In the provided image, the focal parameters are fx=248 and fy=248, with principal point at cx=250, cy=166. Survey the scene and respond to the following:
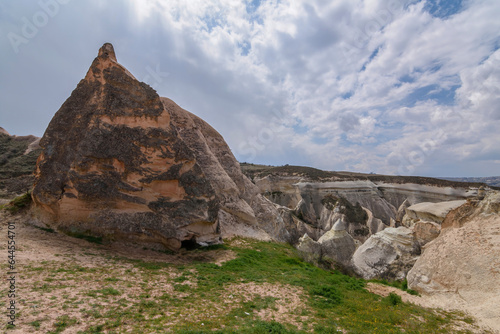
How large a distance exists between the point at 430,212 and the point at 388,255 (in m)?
7.42

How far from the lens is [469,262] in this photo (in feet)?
30.7

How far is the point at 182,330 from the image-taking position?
18.0ft

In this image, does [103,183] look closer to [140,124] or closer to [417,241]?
[140,124]

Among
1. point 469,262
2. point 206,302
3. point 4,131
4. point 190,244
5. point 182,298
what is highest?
point 4,131

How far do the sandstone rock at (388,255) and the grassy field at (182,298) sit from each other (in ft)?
9.97

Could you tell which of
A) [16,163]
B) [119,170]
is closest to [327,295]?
[119,170]

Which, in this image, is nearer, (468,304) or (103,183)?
(468,304)

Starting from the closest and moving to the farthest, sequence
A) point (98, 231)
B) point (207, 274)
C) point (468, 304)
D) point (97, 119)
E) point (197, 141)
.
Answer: point (468, 304), point (207, 274), point (98, 231), point (97, 119), point (197, 141)

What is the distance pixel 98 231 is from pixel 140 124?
538 cm

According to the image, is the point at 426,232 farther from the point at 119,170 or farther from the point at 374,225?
the point at 119,170

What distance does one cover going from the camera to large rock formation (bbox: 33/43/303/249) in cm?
1131

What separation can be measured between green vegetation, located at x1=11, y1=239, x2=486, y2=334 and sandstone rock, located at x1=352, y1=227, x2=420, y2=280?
3183 mm

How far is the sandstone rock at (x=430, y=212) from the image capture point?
691 inches

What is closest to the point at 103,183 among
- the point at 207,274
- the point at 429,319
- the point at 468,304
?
the point at 207,274
